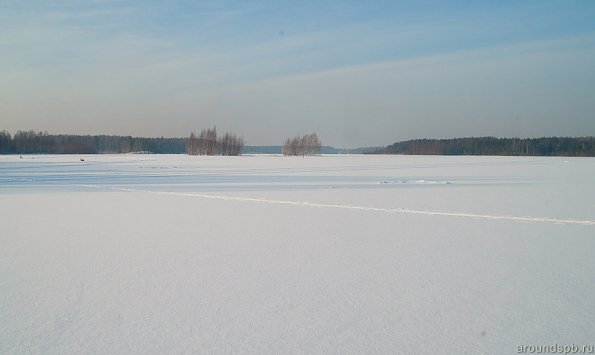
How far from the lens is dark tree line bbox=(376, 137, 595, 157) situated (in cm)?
8219

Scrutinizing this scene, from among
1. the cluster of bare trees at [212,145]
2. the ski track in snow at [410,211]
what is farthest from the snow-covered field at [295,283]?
the cluster of bare trees at [212,145]

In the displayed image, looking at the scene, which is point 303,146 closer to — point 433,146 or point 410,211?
point 433,146

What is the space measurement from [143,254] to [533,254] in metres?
4.38

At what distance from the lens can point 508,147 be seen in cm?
8925

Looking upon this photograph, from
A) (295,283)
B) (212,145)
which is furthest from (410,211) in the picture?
(212,145)

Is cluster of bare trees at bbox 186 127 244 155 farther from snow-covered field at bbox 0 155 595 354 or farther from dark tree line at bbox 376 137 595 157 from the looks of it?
snow-covered field at bbox 0 155 595 354

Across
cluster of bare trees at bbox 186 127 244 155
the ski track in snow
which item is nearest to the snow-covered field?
the ski track in snow

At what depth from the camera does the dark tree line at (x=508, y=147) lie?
82188 mm

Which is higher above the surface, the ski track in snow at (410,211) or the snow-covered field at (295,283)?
the ski track in snow at (410,211)

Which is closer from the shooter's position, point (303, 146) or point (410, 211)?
point (410, 211)

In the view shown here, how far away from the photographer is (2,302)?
344cm

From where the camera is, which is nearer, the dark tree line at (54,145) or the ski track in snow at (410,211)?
the ski track in snow at (410,211)

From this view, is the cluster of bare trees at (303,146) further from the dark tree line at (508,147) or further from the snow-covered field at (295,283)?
the snow-covered field at (295,283)

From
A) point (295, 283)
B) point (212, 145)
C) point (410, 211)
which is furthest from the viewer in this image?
point (212, 145)
